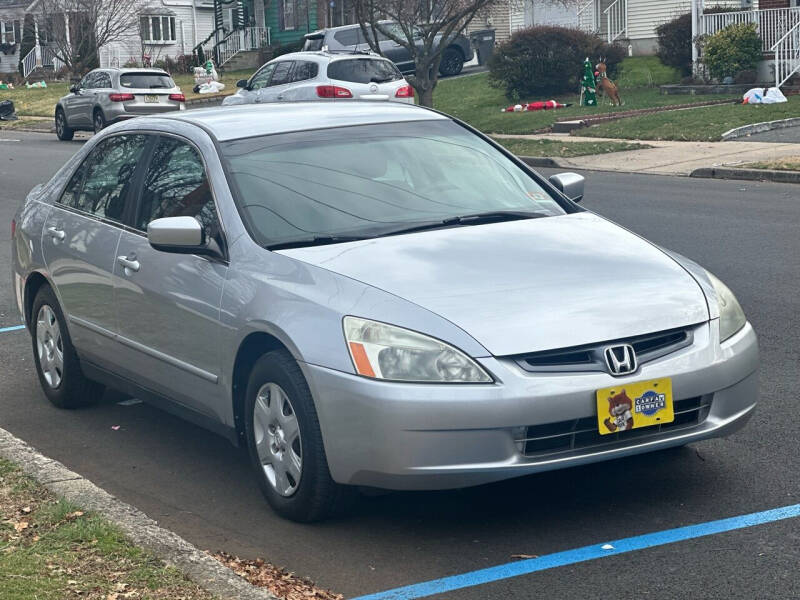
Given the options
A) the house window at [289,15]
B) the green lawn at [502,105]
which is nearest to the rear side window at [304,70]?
the green lawn at [502,105]

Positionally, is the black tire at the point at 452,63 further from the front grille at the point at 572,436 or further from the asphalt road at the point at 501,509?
the front grille at the point at 572,436

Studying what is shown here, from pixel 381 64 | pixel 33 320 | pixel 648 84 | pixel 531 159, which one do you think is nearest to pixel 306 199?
pixel 33 320

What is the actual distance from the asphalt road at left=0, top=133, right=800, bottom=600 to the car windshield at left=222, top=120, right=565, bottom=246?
1.16 meters

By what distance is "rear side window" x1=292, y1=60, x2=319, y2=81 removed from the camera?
2586 centimetres

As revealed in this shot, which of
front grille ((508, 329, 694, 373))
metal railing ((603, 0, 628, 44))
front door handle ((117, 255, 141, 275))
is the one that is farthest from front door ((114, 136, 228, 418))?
metal railing ((603, 0, 628, 44))

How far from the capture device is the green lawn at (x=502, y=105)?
25.9 metres

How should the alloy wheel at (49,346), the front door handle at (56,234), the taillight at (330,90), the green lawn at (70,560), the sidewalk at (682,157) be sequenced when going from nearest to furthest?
the green lawn at (70,560)
the front door handle at (56,234)
the alloy wheel at (49,346)
the sidewalk at (682,157)
the taillight at (330,90)

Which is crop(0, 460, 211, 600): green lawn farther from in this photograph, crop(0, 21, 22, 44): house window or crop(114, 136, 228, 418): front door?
crop(0, 21, 22, 44): house window

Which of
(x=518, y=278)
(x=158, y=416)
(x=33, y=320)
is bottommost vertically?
(x=158, y=416)

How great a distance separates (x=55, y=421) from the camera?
691 cm

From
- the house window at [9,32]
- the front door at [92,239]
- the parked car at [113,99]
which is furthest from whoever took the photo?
the house window at [9,32]

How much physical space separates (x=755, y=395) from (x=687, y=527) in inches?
26.7

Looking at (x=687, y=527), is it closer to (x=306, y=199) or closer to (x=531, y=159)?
(x=306, y=199)

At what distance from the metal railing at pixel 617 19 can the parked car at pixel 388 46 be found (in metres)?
4.43
